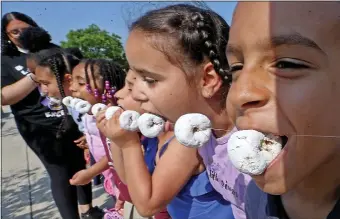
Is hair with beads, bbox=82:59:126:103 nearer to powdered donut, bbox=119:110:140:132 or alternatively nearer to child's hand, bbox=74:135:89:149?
child's hand, bbox=74:135:89:149

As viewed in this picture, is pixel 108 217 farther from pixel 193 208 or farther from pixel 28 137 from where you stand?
pixel 193 208

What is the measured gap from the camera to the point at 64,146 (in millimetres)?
1981

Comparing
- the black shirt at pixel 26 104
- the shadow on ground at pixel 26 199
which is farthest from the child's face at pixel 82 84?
the shadow on ground at pixel 26 199

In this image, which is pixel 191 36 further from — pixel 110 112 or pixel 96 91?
pixel 96 91

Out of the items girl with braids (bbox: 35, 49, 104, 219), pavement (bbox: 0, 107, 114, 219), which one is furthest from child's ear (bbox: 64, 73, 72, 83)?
pavement (bbox: 0, 107, 114, 219)

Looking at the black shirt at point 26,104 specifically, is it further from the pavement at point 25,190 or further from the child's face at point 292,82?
the child's face at point 292,82

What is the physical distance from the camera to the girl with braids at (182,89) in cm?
82

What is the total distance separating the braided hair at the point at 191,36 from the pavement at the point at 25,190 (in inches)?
66.7

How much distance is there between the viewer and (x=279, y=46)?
455mm

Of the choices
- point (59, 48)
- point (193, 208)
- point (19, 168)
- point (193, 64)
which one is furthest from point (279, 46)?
A: point (19, 168)

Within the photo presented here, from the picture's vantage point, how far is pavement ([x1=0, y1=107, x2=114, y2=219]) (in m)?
2.37

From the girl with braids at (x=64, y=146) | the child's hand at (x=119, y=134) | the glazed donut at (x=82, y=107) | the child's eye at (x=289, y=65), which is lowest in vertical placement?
the girl with braids at (x=64, y=146)

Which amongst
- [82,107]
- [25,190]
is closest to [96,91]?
[82,107]

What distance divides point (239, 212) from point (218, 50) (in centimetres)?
39
